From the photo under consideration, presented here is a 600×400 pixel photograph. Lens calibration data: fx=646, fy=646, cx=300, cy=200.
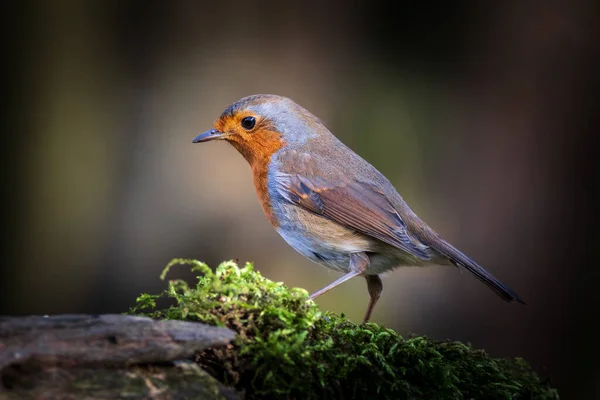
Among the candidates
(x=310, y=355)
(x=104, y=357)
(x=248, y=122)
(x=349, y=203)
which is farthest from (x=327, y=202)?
(x=104, y=357)

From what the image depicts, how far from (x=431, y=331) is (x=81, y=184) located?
4170 millimetres

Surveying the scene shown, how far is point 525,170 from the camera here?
7109 mm

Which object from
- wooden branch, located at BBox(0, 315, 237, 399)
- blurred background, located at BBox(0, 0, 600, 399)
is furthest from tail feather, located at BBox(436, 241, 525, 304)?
blurred background, located at BBox(0, 0, 600, 399)

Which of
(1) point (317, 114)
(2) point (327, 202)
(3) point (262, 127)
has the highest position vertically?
(1) point (317, 114)

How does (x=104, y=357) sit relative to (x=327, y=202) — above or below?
below

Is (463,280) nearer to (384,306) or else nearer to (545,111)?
(384,306)

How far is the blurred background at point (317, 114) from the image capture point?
23.0ft

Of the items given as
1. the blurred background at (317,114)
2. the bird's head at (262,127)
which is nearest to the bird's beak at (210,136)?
the bird's head at (262,127)

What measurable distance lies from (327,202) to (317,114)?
11.8 feet

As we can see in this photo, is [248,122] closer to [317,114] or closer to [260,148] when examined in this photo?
[260,148]

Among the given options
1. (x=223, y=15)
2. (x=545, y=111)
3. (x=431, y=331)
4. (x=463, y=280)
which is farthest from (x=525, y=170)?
(x=223, y=15)

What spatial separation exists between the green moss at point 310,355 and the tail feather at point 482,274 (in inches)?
34.0

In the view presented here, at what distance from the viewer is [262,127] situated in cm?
409

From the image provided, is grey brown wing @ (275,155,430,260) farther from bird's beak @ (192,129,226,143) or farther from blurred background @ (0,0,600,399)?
blurred background @ (0,0,600,399)
